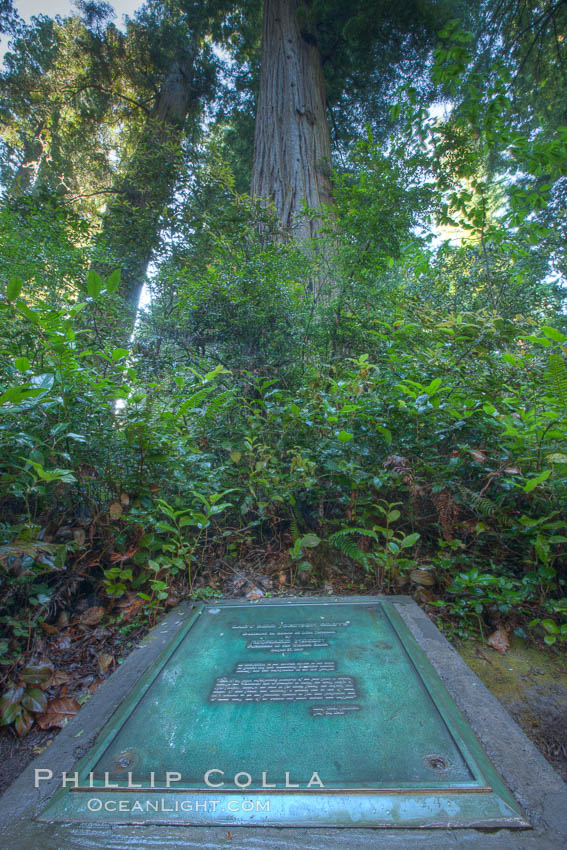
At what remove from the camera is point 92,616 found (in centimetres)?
197

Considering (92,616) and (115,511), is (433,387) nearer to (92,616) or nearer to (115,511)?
(115,511)

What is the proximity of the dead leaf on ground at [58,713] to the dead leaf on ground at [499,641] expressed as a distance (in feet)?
6.16

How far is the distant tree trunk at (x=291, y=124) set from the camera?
520 centimetres

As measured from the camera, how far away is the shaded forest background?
1.88 meters

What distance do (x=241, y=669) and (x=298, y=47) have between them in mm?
9522

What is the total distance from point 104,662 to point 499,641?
189cm

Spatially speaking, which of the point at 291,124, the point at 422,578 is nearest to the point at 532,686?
the point at 422,578

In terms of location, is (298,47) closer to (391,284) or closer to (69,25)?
(391,284)

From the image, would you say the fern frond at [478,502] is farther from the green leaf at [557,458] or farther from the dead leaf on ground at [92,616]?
the dead leaf on ground at [92,616]

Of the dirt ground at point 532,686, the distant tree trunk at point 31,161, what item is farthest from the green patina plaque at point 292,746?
the distant tree trunk at point 31,161

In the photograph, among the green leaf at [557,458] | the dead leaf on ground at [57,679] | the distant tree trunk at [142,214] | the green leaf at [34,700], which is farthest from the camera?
the distant tree trunk at [142,214]

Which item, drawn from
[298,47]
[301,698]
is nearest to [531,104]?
[298,47]

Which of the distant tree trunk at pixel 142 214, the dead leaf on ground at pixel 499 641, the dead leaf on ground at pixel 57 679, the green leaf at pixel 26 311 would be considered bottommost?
the dead leaf on ground at pixel 57 679

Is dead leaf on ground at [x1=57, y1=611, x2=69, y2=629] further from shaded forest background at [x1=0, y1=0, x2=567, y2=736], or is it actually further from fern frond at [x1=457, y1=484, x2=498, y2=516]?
fern frond at [x1=457, y1=484, x2=498, y2=516]
